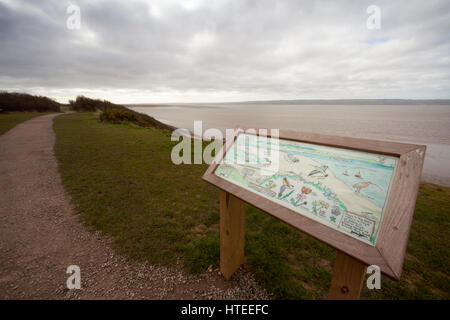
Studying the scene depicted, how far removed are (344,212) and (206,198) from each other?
4144 millimetres

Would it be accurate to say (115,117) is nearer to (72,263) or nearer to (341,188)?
(72,263)

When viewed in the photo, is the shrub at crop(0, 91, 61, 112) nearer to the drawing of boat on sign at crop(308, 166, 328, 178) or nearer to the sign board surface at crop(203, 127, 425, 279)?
the sign board surface at crop(203, 127, 425, 279)

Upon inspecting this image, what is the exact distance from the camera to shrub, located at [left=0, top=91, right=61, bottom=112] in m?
34.7

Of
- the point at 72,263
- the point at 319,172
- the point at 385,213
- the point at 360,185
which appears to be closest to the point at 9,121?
the point at 72,263

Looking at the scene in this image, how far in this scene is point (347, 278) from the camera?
155 centimetres

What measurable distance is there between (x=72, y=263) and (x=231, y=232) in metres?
2.74

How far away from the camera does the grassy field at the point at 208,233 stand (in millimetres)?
2811

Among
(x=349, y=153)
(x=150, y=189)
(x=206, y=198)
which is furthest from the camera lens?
(x=150, y=189)

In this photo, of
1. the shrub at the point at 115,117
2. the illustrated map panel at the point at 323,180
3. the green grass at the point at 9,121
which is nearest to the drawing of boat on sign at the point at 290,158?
the illustrated map panel at the point at 323,180
